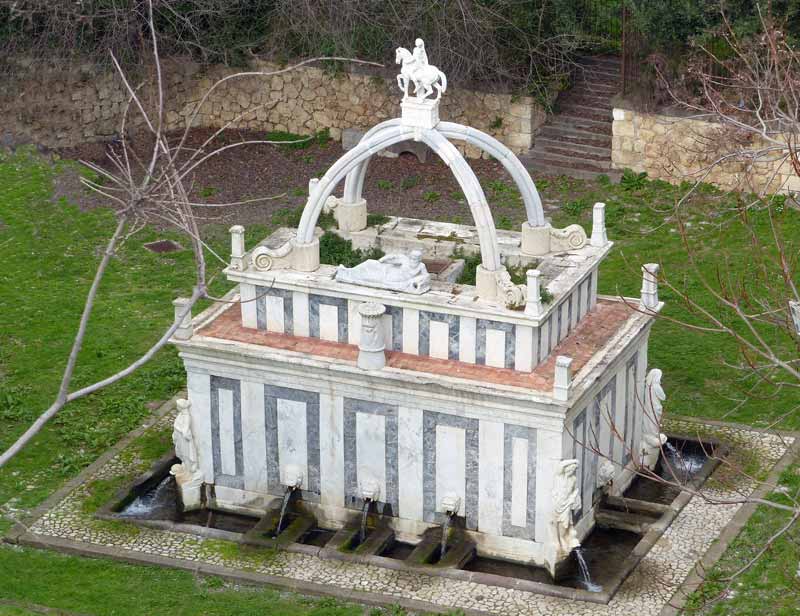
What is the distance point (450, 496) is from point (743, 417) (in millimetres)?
4859

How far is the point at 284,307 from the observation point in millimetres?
19016

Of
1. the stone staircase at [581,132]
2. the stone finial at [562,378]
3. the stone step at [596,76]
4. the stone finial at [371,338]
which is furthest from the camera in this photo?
the stone step at [596,76]

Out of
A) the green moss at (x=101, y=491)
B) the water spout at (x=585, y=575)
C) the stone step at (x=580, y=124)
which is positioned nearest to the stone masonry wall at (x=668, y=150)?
the stone step at (x=580, y=124)

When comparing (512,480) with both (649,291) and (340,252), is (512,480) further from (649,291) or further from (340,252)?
(340,252)

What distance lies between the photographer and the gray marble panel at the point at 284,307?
18.9m

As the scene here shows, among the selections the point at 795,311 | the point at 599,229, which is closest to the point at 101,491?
the point at 599,229

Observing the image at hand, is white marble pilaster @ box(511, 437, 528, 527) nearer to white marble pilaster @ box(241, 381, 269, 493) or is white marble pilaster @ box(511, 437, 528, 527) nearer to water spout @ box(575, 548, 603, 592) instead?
water spout @ box(575, 548, 603, 592)

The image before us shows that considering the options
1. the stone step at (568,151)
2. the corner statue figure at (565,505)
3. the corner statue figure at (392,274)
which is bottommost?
the corner statue figure at (565,505)

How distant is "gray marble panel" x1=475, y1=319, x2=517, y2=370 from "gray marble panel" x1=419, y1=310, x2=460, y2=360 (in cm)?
24

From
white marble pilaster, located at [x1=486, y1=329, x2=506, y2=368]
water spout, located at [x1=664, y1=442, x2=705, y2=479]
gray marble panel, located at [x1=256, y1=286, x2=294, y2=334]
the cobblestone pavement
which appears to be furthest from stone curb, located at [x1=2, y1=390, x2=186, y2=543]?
water spout, located at [x1=664, y1=442, x2=705, y2=479]

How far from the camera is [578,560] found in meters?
18.2

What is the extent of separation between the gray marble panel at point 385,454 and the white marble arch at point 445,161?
188cm

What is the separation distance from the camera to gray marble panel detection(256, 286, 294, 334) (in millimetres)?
18938

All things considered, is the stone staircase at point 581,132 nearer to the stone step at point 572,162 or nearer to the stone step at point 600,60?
the stone step at point 572,162
